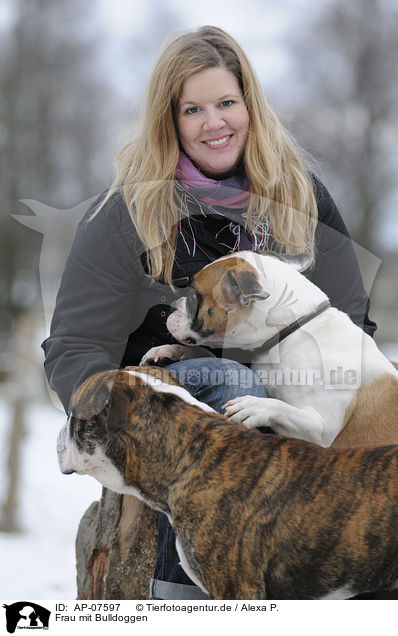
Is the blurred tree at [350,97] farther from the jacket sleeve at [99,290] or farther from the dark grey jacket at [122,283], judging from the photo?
the jacket sleeve at [99,290]

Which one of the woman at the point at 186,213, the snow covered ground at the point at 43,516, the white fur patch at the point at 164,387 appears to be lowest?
the snow covered ground at the point at 43,516

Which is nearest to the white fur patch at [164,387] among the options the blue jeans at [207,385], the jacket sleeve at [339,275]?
the blue jeans at [207,385]

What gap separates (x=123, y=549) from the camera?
7.02ft

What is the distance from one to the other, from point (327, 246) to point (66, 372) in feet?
3.38

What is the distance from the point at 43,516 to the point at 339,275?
2.19 m

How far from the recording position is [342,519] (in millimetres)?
1561

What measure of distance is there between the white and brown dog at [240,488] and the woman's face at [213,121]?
0.89 metres

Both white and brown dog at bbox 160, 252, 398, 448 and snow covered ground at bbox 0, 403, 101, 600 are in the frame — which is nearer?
white and brown dog at bbox 160, 252, 398, 448

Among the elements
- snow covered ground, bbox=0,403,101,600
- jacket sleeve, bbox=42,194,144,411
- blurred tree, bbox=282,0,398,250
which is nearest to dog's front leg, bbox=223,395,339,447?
jacket sleeve, bbox=42,194,144,411

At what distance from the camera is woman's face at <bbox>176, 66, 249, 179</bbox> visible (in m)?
2.11

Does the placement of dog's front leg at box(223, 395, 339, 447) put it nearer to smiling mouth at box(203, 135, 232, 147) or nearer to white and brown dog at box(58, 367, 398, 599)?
white and brown dog at box(58, 367, 398, 599)

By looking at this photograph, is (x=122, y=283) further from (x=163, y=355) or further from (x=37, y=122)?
(x=37, y=122)

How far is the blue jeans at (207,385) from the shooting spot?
185 centimetres
